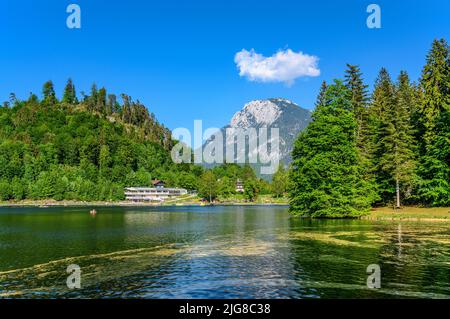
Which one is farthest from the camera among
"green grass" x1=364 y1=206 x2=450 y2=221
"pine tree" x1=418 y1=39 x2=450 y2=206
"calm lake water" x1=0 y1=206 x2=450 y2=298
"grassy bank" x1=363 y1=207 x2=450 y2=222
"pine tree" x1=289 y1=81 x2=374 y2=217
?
"pine tree" x1=289 y1=81 x2=374 y2=217

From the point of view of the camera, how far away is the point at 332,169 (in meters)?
72.7

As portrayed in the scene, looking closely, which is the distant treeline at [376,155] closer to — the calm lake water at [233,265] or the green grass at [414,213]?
the green grass at [414,213]

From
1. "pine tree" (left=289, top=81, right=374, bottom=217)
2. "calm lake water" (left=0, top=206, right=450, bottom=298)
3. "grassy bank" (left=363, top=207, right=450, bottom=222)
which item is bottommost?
"calm lake water" (left=0, top=206, right=450, bottom=298)

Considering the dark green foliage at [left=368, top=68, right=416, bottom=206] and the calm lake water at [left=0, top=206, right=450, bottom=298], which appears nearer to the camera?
the calm lake water at [left=0, top=206, right=450, bottom=298]

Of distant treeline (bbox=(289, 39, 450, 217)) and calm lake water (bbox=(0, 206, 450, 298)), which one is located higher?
distant treeline (bbox=(289, 39, 450, 217))

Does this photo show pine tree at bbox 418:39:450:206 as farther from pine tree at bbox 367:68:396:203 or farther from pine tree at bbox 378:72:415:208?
pine tree at bbox 367:68:396:203

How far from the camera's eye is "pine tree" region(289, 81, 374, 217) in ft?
241

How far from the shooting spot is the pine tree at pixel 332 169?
73425 millimetres

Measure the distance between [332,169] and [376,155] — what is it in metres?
16.1

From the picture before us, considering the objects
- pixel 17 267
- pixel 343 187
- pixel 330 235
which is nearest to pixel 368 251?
pixel 330 235

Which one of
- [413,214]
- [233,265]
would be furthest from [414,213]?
[233,265]

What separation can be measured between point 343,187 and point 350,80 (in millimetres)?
29128

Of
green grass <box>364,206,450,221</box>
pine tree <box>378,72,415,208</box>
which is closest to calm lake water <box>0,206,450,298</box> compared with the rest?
green grass <box>364,206,450,221</box>

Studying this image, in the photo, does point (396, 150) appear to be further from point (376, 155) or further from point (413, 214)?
point (413, 214)
